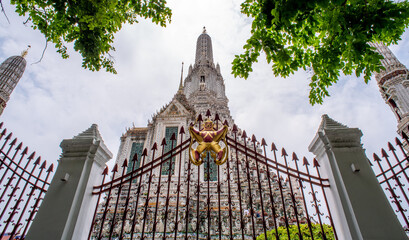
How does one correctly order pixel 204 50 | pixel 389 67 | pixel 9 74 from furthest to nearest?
pixel 204 50 → pixel 9 74 → pixel 389 67

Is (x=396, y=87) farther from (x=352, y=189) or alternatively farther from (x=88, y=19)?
(x=88, y=19)

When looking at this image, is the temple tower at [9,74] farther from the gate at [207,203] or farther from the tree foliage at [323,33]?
the tree foliage at [323,33]

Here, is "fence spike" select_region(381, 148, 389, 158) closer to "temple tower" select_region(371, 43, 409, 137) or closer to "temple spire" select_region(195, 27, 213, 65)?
"temple tower" select_region(371, 43, 409, 137)

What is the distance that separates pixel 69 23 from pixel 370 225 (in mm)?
5748

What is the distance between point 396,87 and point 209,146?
30864 millimetres

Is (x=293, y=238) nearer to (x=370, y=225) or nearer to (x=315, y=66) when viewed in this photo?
(x=370, y=225)

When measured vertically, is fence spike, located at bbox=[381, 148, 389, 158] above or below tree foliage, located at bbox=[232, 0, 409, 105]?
below

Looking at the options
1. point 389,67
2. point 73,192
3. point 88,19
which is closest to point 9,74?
point 88,19

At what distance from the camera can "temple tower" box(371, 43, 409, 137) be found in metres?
23.7

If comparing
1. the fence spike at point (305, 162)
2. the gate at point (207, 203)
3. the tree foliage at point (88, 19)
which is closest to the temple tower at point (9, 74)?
the gate at point (207, 203)

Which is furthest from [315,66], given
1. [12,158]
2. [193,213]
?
[193,213]

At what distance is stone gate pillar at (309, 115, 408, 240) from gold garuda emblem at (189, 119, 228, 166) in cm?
146

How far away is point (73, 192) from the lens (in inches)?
124

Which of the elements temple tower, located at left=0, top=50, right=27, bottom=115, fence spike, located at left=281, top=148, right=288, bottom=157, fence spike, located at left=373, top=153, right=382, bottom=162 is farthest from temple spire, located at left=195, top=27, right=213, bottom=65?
fence spike, located at left=373, top=153, right=382, bottom=162
